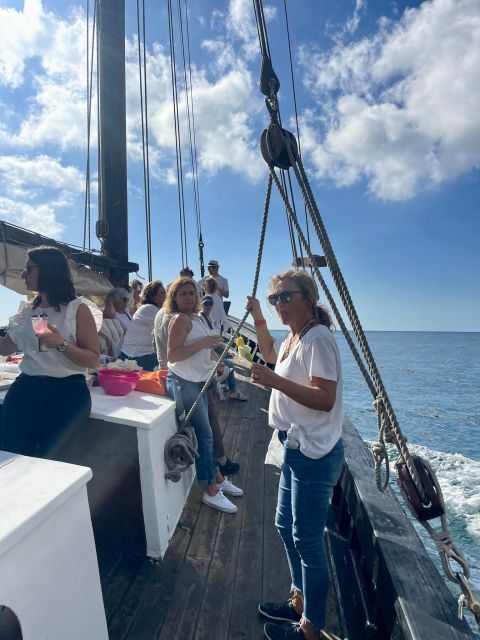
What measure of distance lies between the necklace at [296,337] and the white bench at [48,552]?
0.99 m

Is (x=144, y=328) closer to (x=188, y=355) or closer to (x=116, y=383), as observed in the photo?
(x=116, y=383)

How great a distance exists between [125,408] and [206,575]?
1.09m

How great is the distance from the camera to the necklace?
1.59 meters

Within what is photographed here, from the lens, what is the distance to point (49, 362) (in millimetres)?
1855

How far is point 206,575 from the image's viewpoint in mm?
2104

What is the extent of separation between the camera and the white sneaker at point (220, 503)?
2.72m

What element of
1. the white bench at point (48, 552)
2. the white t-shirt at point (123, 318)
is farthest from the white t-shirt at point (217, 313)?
the white bench at point (48, 552)

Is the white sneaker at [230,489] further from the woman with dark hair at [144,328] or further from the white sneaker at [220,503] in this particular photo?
the woman with dark hair at [144,328]

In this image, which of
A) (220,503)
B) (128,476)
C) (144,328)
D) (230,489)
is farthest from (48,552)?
(144,328)

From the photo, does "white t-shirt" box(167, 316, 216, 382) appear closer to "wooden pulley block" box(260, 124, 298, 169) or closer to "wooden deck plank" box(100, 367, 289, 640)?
"wooden deck plank" box(100, 367, 289, 640)

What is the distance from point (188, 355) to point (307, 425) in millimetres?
1095

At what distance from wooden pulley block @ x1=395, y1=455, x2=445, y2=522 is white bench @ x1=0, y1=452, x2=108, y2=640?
113 centimetres

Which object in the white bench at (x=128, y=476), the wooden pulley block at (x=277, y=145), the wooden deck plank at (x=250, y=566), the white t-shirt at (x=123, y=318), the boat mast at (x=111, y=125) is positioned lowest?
the wooden deck plank at (x=250, y=566)

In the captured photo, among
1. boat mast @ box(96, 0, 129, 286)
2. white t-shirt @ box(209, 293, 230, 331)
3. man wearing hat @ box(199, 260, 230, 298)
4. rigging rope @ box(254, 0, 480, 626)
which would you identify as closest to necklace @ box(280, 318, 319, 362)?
rigging rope @ box(254, 0, 480, 626)
